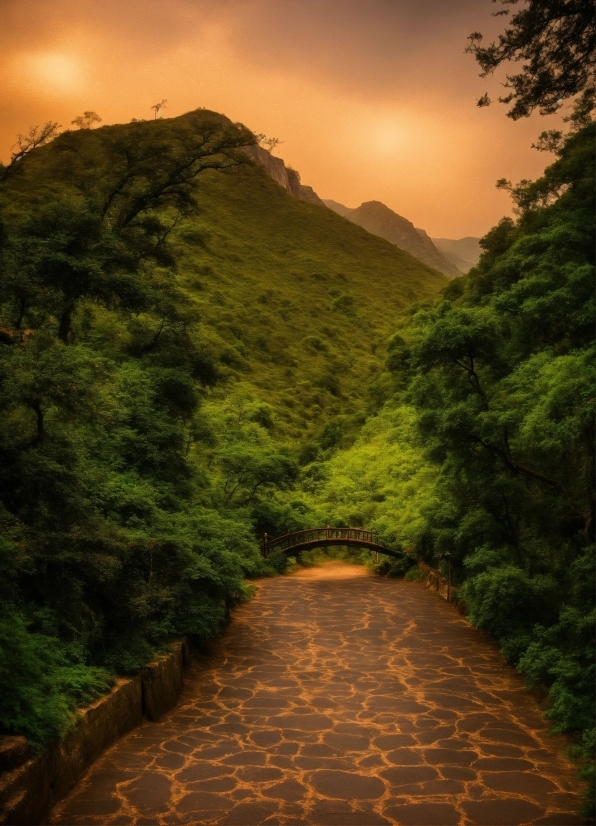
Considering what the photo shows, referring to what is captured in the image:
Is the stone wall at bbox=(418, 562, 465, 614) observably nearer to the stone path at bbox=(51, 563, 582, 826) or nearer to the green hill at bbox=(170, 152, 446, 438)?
the stone path at bbox=(51, 563, 582, 826)

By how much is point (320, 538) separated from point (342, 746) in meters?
16.4

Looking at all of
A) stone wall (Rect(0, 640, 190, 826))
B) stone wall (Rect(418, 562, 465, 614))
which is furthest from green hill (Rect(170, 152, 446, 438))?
stone wall (Rect(0, 640, 190, 826))

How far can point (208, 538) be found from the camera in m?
12.6

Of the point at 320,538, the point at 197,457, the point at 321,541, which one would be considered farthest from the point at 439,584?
the point at 197,457

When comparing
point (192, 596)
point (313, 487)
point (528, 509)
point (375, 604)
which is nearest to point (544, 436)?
point (528, 509)

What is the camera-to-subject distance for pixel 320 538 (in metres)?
24.0

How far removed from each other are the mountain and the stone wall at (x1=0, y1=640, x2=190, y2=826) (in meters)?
117

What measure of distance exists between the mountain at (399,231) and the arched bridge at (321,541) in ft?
335

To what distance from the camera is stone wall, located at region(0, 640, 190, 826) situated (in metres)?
5.17


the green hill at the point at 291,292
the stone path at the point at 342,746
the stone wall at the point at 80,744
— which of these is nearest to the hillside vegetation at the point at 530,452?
the stone path at the point at 342,746

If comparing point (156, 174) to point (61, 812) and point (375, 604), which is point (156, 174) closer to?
point (375, 604)

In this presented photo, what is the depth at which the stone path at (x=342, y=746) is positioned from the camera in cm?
594

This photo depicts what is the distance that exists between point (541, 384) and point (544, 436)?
140 centimetres

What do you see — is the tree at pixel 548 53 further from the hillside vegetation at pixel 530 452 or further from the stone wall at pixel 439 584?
the stone wall at pixel 439 584
